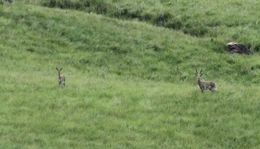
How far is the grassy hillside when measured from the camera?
28.2m

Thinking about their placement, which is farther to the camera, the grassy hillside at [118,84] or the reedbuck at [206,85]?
the reedbuck at [206,85]

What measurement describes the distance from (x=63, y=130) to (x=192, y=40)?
21546mm

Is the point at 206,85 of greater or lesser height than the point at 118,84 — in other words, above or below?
above

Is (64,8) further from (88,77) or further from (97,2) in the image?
(88,77)

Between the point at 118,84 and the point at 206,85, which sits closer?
the point at 206,85

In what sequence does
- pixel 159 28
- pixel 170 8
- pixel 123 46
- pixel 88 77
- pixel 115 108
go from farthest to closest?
pixel 170 8 < pixel 159 28 < pixel 123 46 < pixel 88 77 < pixel 115 108

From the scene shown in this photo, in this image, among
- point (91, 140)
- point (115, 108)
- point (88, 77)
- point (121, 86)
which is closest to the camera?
point (91, 140)

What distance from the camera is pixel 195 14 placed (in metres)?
53.3

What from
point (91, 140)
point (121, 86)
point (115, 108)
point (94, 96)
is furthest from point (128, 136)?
point (121, 86)

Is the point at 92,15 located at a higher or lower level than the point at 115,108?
higher

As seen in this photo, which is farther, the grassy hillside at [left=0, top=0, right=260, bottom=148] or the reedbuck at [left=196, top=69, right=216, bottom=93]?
the reedbuck at [left=196, top=69, right=216, bottom=93]

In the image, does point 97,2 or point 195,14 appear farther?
point 97,2

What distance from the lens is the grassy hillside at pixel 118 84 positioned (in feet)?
92.6

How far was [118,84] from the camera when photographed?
36719 mm
